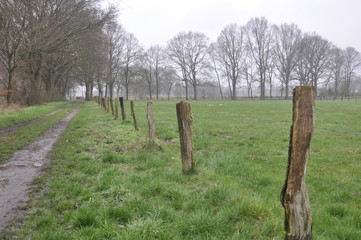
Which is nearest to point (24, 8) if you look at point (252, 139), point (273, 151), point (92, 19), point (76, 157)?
point (92, 19)

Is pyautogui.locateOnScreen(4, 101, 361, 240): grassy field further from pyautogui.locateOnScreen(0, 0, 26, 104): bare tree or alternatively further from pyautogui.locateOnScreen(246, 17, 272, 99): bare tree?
pyautogui.locateOnScreen(246, 17, 272, 99): bare tree

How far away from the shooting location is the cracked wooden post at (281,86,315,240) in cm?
249

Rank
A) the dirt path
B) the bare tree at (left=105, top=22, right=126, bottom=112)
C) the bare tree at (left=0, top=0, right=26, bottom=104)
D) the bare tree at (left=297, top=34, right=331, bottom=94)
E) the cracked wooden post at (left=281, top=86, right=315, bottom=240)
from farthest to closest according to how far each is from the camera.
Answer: the bare tree at (left=297, top=34, right=331, bottom=94)
the bare tree at (left=105, top=22, right=126, bottom=112)
the bare tree at (left=0, top=0, right=26, bottom=104)
the dirt path
the cracked wooden post at (left=281, top=86, right=315, bottom=240)

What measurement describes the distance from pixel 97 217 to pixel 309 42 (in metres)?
62.0

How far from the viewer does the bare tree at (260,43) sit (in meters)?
57.2

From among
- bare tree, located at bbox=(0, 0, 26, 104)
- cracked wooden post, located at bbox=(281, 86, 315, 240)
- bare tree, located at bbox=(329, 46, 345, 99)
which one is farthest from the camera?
bare tree, located at bbox=(329, 46, 345, 99)

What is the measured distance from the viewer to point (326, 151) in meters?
7.71

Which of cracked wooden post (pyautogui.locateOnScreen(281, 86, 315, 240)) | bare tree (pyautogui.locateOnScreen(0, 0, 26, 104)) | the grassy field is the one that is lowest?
the grassy field

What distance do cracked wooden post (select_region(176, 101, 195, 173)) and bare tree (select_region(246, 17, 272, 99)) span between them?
57.6m

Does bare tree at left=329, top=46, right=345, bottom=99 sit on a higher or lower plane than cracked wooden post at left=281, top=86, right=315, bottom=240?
higher

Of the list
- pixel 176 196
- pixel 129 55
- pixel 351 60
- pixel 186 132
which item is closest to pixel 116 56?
pixel 129 55

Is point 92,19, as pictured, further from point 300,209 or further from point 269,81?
point 269,81

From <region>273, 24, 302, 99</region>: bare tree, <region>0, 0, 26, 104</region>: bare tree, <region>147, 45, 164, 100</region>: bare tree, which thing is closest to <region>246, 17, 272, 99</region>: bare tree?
<region>273, 24, 302, 99</region>: bare tree

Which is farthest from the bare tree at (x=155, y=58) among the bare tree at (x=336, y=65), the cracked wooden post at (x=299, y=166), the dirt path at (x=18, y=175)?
the cracked wooden post at (x=299, y=166)
